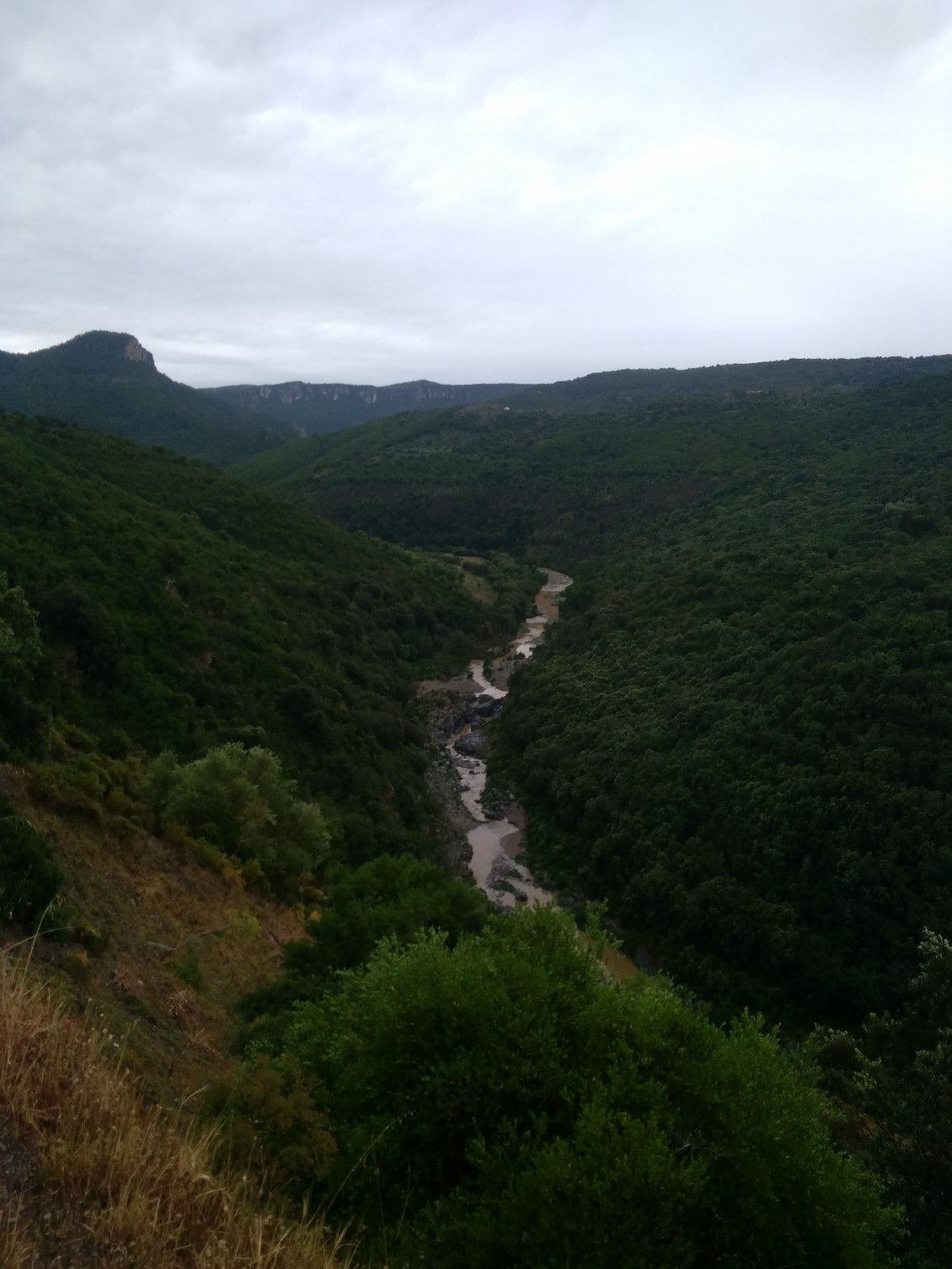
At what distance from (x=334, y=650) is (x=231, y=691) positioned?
11942mm

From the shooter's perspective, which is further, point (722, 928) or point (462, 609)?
point (462, 609)

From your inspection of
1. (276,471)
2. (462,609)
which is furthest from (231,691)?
(276,471)

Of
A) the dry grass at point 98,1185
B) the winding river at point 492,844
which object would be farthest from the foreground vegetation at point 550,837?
the winding river at point 492,844

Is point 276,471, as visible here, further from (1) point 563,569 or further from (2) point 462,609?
(2) point 462,609

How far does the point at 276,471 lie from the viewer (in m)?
121

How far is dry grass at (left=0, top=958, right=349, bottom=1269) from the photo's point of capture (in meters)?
3.33

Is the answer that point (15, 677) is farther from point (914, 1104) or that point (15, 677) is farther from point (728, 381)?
point (728, 381)

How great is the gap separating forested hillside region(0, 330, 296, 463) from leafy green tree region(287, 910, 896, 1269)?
13949 cm

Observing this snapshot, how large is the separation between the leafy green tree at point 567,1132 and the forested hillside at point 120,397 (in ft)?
458

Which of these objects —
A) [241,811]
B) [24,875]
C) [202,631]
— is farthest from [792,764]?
[24,875]

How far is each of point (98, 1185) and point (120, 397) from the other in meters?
167

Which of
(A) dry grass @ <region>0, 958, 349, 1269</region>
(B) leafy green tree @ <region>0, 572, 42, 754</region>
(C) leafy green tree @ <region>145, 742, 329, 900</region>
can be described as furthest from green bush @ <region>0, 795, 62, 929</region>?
(C) leafy green tree @ <region>145, 742, 329, 900</region>

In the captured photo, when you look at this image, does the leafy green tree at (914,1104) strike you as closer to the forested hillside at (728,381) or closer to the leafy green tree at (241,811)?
the leafy green tree at (241,811)

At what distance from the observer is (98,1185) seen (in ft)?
11.7
